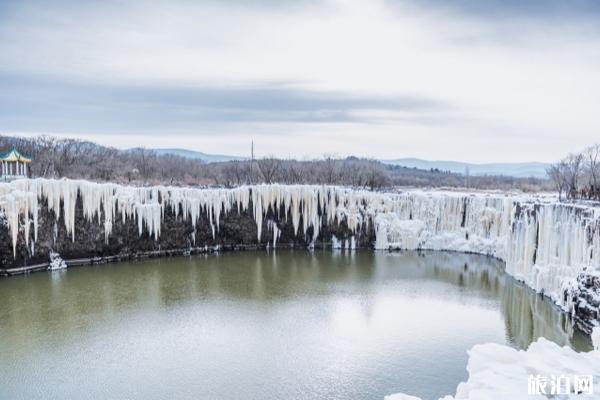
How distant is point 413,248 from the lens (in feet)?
87.5

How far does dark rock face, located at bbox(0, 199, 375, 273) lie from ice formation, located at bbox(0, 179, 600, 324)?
25 cm

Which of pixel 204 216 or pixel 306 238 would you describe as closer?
pixel 204 216

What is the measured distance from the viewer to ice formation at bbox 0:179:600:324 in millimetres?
15602

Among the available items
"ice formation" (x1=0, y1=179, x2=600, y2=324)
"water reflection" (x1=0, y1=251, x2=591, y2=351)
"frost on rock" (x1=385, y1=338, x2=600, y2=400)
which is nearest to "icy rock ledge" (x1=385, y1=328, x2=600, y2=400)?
"frost on rock" (x1=385, y1=338, x2=600, y2=400)

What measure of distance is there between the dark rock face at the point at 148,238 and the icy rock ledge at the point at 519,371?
61.0 feet

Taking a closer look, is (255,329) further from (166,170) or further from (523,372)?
(166,170)

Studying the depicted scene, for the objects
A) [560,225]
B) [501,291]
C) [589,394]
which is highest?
[560,225]

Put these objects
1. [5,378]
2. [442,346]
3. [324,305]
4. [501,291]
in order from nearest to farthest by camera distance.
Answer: [5,378] < [442,346] < [324,305] < [501,291]

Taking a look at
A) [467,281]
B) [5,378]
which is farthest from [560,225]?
[5,378]

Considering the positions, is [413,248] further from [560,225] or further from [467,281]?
[560,225]

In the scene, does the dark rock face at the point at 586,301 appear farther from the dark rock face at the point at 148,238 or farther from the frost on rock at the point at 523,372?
the dark rock face at the point at 148,238

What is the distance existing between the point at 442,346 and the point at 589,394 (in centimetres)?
638

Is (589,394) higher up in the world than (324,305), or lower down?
higher up

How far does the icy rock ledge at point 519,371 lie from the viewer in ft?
18.0
